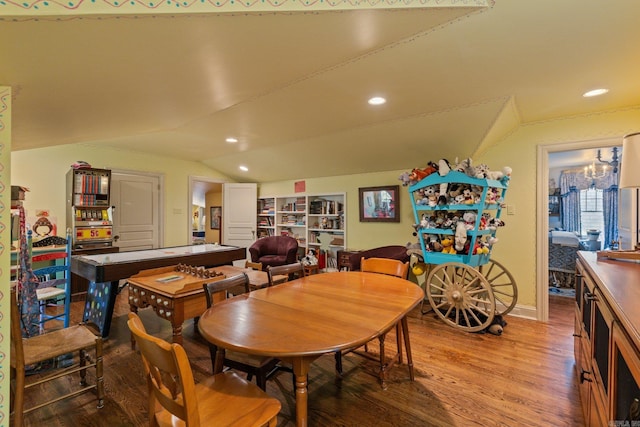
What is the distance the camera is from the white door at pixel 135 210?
4.72 m

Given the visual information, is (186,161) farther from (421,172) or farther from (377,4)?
(377,4)

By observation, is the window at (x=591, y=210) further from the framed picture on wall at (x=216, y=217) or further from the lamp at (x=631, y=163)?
the framed picture on wall at (x=216, y=217)

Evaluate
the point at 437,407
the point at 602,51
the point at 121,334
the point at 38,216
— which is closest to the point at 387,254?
the point at 437,407

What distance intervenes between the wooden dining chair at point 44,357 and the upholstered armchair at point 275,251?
2950 millimetres

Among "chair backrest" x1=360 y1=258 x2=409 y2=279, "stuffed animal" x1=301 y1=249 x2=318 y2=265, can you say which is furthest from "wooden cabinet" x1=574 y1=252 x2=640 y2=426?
"stuffed animal" x1=301 y1=249 x2=318 y2=265

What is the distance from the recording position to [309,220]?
5.72 metres

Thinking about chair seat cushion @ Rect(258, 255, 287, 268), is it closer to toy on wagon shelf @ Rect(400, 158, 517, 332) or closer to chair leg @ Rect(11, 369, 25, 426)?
toy on wagon shelf @ Rect(400, 158, 517, 332)

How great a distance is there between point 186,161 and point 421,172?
444cm

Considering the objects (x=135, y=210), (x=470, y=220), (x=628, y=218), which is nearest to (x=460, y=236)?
(x=470, y=220)

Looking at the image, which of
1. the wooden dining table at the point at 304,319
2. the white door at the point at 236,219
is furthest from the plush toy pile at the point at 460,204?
the white door at the point at 236,219

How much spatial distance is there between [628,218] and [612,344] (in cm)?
289

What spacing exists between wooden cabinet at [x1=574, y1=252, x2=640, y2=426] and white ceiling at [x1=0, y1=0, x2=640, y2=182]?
4.37 ft

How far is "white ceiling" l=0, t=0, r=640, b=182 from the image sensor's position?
3.85 feet

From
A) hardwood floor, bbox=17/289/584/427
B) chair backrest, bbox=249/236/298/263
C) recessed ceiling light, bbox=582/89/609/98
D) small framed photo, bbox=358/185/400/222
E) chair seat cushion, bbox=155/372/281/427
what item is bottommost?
hardwood floor, bbox=17/289/584/427
